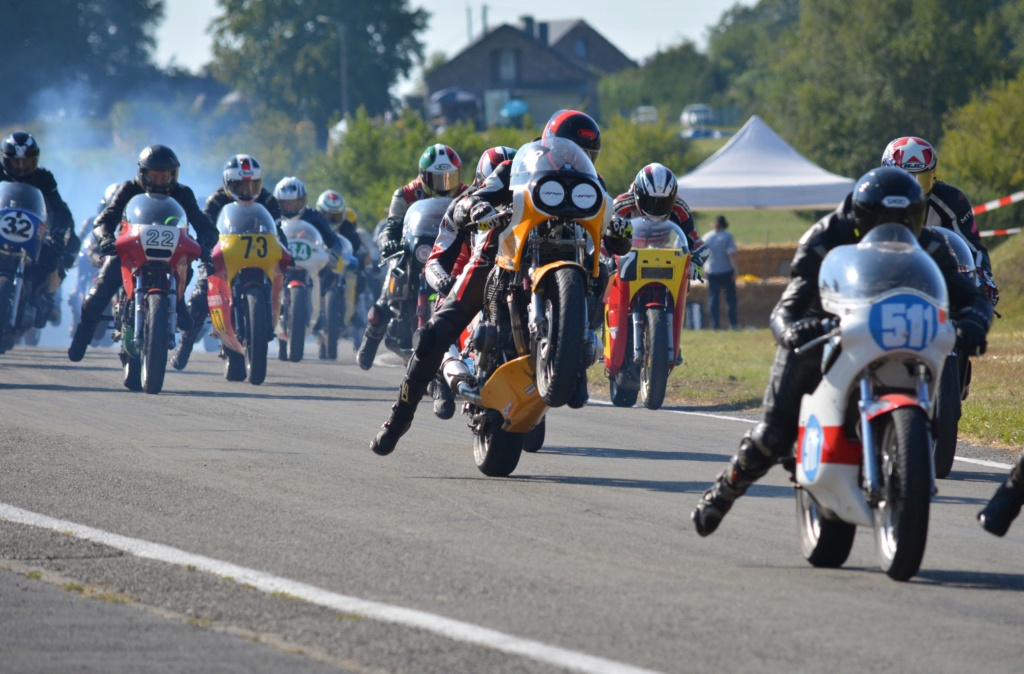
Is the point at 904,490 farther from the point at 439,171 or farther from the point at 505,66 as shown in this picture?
the point at 505,66

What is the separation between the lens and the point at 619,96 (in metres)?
114

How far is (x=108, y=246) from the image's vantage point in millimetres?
13242

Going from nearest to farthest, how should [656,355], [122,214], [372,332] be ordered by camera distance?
[656,355]
[122,214]
[372,332]

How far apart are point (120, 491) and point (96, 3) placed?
8757 cm

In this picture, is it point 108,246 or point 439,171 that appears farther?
point 108,246

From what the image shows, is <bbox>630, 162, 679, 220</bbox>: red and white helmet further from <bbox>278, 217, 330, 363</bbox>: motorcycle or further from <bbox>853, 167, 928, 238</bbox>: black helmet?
<bbox>853, 167, 928, 238</bbox>: black helmet

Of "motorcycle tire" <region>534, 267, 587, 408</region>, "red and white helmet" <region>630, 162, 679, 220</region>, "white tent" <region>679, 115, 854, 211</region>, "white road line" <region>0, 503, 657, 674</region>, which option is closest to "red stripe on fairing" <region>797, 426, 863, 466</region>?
"white road line" <region>0, 503, 657, 674</region>

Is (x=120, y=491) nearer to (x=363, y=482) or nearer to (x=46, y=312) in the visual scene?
(x=363, y=482)

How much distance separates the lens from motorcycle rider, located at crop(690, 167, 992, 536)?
19.6 feet

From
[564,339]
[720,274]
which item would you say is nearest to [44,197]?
[564,339]


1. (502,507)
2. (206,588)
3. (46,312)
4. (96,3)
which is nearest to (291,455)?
(502,507)

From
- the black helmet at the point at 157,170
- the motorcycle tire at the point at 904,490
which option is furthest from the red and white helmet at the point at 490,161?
the black helmet at the point at 157,170

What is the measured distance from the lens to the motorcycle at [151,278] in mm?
12922

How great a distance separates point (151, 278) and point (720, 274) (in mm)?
13233
